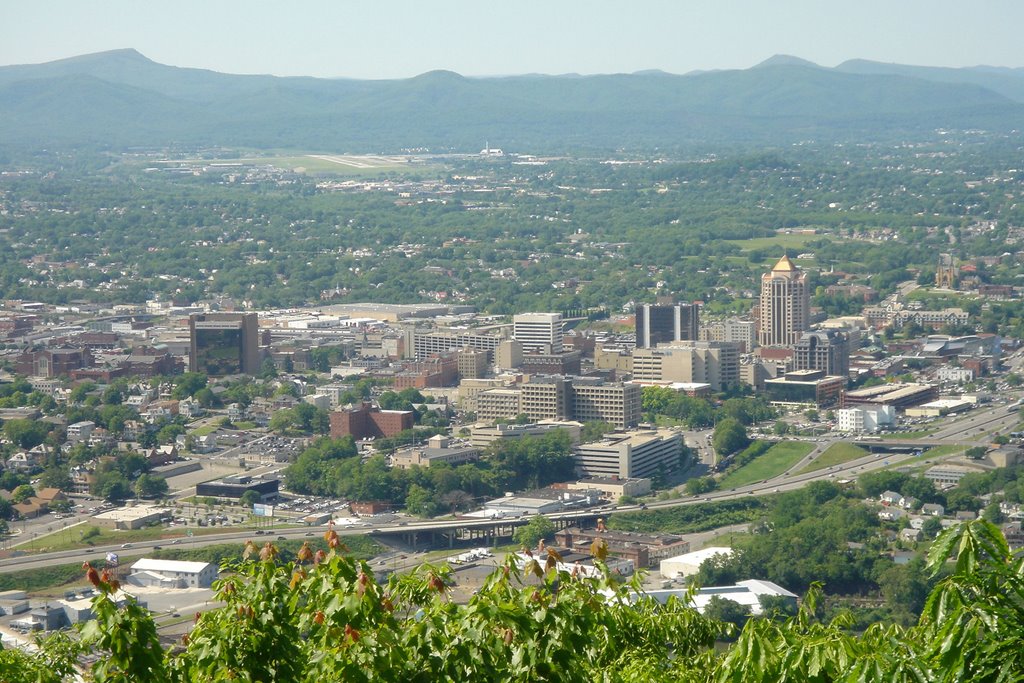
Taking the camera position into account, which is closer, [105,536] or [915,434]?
[105,536]

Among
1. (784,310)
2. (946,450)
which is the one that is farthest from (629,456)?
(784,310)

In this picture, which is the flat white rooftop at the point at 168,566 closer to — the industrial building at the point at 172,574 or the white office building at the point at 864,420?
the industrial building at the point at 172,574

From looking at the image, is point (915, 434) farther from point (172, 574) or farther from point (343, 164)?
point (343, 164)

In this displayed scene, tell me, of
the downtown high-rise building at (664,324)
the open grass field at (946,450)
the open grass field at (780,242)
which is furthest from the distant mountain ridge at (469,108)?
the open grass field at (946,450)

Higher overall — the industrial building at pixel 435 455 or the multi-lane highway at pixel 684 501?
the industrial building at pixel 435 455

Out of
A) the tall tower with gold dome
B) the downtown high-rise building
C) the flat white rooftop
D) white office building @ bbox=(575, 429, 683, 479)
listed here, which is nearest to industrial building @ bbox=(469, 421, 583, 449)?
white office building @ bbox=(575, 429, 683, 479)

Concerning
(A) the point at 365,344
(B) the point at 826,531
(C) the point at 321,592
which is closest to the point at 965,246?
(A) the point at 365,344

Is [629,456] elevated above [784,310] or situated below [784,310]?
below
